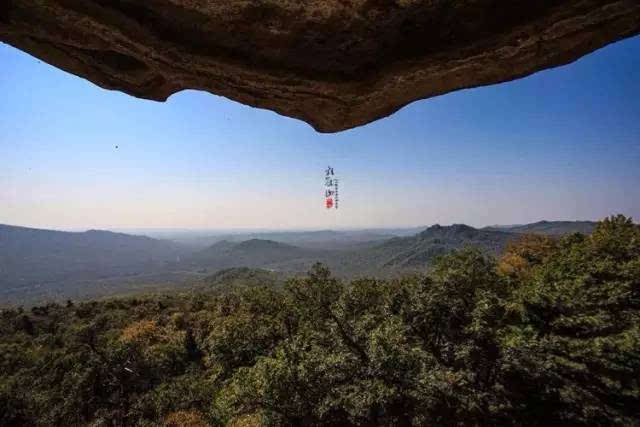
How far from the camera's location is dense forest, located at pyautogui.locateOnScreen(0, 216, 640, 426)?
18.6 m

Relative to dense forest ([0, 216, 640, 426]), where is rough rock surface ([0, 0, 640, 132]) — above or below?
above

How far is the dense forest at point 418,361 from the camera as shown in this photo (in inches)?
731

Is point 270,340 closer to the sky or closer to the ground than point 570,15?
closer to the ground

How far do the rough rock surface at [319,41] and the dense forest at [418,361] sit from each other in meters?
15.9

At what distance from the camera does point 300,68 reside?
8102 mm

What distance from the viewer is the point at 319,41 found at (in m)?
7.23

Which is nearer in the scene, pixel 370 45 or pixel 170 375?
pixel 370 45

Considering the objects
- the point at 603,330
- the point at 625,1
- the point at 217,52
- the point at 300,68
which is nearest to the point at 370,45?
the point at 300,68

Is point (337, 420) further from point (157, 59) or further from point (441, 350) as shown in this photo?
point (157, 59)

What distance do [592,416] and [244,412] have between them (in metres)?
21.6

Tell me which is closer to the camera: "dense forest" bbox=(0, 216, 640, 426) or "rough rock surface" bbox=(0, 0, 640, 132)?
"rough rock surface" bbox=(0, 0, 640, 132)

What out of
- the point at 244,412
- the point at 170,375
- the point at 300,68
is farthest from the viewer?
the point at 170,375

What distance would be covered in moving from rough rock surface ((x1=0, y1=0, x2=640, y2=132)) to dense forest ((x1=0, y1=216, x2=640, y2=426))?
15.9 metres

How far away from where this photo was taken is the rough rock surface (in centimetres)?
640
